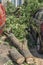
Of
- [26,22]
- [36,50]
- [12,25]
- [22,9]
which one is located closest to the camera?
[36,50]

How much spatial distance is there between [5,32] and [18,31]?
0.67 meters

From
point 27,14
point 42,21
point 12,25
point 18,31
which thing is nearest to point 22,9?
point 27,14

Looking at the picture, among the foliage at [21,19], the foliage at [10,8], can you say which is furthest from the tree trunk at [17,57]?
the foliage at [10,8]

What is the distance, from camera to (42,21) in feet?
34.0

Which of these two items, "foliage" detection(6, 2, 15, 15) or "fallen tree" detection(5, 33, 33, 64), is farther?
"foliage" detection(6, 2, 15, 15)

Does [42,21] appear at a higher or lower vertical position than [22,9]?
higher

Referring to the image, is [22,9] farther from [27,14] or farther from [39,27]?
[39,27]

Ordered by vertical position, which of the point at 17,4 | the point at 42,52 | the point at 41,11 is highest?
the point at 41,11

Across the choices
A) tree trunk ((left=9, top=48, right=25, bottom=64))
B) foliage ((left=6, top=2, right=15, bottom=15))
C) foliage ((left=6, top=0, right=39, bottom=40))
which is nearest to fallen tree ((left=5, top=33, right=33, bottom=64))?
tree trunk ((left=9, top=48, right=25, bottom=64))

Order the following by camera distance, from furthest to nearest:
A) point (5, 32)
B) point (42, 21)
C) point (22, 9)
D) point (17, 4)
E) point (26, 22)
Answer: point (17, 4) → point (22, 9) → point (26, 22) → point (5, 32) → point (42, 21)

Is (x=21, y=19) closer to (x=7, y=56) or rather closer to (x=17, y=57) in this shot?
(x=7, y=56)

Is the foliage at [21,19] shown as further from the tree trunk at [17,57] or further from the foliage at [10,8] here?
the tree trunk at [17,57]

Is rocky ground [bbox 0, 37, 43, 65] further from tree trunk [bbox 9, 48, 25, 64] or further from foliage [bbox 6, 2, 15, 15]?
foliage [bbox 6, 2, 15, 15]

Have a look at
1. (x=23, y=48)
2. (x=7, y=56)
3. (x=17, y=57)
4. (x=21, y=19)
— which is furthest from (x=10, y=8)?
(x=17, y=57)
